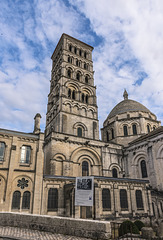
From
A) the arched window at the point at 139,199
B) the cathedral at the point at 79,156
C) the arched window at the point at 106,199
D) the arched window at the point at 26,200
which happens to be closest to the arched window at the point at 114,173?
the cathedral at the point at 79,156

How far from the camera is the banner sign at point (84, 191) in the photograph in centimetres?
1361

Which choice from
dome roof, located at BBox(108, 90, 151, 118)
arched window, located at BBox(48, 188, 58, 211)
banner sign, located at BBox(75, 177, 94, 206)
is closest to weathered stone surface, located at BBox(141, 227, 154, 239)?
banner sign, located at BBox(75, 177, 94, 206)

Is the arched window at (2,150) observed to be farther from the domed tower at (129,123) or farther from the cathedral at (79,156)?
the domed tower at (129,123)

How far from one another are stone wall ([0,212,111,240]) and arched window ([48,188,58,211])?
346 inches

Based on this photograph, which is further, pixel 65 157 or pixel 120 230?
pixel 65 157

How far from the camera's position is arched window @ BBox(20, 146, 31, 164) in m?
22.2

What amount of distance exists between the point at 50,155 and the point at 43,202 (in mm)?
8097

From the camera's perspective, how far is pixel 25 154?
2242 cm

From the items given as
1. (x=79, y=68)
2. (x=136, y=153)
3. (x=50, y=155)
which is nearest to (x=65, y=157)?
(x=50, y=155)

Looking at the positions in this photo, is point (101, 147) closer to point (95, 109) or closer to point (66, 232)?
point (95, 109)

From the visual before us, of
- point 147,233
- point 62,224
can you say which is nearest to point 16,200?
point 62,224

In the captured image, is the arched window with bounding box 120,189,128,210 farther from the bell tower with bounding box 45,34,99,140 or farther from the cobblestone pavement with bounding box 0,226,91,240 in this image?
the cobblestone pavement with bounding box 0,226,91,240

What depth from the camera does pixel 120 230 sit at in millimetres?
10680

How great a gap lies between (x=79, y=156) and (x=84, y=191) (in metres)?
17.2
